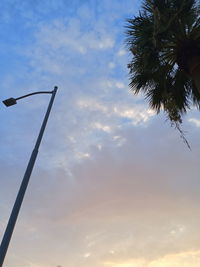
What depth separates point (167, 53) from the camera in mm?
8164

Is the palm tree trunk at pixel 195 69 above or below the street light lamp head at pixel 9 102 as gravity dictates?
above

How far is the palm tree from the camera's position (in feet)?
24.4

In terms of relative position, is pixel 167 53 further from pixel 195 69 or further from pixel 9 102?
pixel 9 102

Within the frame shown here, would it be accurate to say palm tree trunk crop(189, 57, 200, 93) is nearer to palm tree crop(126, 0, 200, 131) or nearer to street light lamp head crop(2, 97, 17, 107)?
palm tree crop(126, 0, 200, 131)

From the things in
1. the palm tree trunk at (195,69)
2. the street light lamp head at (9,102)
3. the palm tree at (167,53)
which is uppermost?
the palm tree at (167,53)

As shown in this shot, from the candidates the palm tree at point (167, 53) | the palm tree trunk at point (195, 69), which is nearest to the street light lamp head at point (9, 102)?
the palm tree at point (167, 53)

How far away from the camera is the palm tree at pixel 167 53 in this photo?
7441 mm

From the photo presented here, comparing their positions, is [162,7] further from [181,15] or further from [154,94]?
[154,94]

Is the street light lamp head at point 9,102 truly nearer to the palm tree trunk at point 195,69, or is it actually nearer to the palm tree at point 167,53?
the palm tree at point 167,53

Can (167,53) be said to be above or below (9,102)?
above

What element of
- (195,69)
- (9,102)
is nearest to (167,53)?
(195,69)

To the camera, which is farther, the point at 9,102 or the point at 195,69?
the point at 9,102

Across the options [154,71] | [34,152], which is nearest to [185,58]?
[154,71]

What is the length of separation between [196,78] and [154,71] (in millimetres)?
1888
